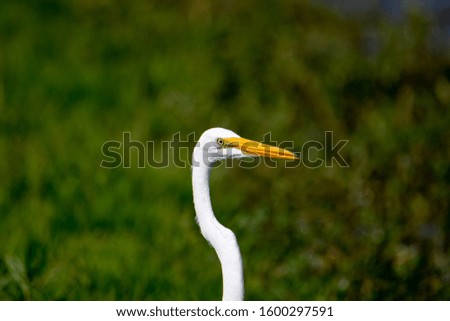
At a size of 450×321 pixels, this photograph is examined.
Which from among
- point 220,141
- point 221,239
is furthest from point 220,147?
point 221,239

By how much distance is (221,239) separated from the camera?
73.0 inches

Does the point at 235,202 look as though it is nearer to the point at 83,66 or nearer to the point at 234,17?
the point at 83,66

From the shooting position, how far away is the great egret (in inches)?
72.1

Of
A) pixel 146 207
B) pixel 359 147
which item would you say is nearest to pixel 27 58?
pixel 146 207

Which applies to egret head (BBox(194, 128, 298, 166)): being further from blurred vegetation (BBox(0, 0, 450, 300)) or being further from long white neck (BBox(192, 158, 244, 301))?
blurred vegetation (BBox(0, 0, 450, 300))

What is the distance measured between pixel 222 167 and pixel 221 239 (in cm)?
198

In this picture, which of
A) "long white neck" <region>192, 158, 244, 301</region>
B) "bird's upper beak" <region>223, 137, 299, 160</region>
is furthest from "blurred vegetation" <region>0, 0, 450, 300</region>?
"bird's upper beak" <region>223, 137, 299, 160</region>

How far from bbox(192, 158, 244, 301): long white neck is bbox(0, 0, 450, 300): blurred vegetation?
104 cm

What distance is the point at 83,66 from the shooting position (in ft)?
15.7

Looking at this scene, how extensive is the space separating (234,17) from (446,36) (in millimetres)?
1566

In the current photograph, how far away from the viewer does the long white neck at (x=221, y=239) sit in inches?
71.9

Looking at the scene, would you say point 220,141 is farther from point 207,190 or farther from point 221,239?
point 221,239

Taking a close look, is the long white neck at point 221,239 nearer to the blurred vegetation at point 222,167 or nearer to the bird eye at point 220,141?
the bird eye at point 220,141

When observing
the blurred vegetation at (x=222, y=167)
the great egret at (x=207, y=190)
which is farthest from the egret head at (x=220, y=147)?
the blurred vegetation at (x=222, y=167)
